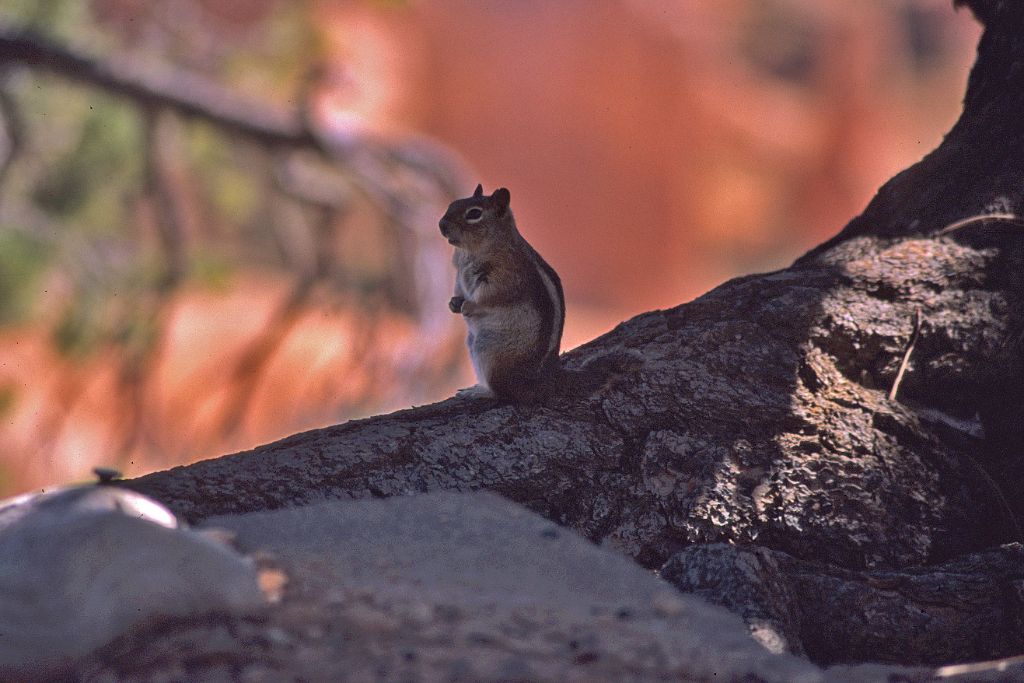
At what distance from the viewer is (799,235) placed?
1884 centimetres

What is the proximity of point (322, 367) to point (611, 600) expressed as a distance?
898 cm

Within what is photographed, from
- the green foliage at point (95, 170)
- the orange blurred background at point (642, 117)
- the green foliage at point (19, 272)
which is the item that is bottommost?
the green foliage at point (19, 272)

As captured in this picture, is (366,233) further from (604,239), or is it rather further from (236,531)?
(236,531)

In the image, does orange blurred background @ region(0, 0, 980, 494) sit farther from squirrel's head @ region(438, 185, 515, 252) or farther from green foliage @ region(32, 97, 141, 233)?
squirrel's head @ region(438, 185, 515, 252)

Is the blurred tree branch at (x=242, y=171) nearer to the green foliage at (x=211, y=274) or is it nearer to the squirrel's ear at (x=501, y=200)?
the green foliage at (x=211, y=274)

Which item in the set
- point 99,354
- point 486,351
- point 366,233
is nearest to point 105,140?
point 99,354

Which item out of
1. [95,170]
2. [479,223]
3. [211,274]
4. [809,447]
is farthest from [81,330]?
[809,447]

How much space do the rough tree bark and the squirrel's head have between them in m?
0.43

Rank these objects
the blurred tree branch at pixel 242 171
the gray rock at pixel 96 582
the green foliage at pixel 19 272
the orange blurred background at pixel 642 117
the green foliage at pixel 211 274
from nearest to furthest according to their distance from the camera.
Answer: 1. the gray rock at pixel 96 582
2. the blurred tree branch at pixel 242 171
3. the green foliage at pixel 211 274
4. the green foliage at pixel 19 272
5. the orange blurred background at pixel 642 117

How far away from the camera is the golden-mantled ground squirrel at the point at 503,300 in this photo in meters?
2.94

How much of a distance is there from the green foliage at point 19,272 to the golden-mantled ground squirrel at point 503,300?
587 centimetres

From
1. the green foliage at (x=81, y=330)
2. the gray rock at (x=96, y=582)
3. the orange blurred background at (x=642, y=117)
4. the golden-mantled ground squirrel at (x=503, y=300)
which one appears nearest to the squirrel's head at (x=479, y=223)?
the golden-mantled ground squirrel at (x=503, y=300)

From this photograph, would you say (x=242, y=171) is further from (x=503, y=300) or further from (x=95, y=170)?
(x=503, y=300)

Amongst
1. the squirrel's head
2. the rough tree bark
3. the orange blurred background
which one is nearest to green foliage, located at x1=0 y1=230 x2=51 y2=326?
the squirrel's head
